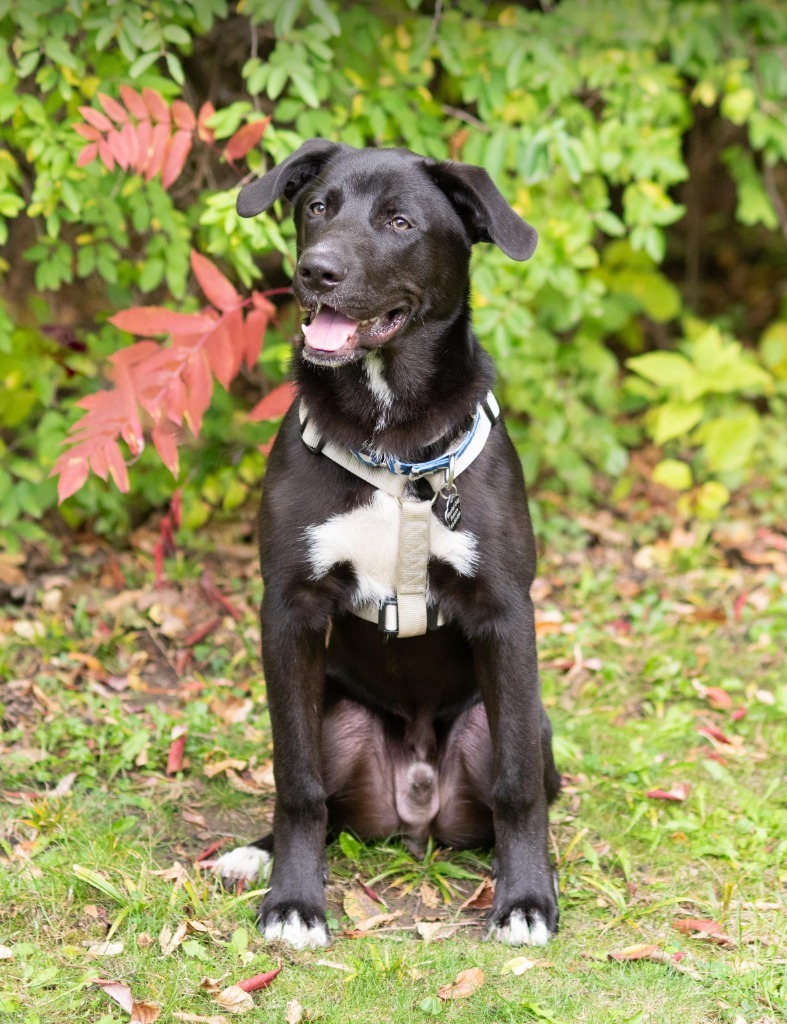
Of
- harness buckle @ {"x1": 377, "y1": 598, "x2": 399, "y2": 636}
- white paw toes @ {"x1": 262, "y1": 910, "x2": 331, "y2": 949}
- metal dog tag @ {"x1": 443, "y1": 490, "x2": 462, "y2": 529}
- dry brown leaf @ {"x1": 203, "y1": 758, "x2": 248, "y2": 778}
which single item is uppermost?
metal dog tag @ {"x1": 443, "y1": 490, "x2": 462, "y2": 529}

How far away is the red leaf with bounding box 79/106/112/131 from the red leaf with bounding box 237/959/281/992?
232 cm

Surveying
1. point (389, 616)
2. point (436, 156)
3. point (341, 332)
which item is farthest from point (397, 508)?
point (436, 156)

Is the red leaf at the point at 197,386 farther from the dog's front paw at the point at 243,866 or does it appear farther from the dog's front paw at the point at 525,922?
the dog's front paw at the point at 525,922

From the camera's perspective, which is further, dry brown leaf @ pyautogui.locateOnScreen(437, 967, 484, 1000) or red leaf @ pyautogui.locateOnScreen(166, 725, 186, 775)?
red leaf @ pyautogui.locateOnScreen(166, 725, 186, 775)

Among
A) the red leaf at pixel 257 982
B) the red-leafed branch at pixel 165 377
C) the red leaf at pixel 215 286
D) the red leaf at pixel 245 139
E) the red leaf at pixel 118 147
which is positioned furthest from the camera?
the red leaf at pixel 215 286

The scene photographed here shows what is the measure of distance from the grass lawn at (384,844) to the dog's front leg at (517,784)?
7 centimetres

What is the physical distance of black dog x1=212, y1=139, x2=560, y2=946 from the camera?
9.18ft

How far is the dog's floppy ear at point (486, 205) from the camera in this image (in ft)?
9.12

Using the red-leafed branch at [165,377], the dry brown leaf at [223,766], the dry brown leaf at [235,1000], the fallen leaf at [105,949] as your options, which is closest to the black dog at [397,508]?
the dry brown leaf at [235,1000]

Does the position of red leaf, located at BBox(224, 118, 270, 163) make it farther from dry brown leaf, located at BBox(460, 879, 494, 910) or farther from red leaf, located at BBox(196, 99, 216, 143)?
dry brown leaf, located at BBox(460, 879, 494, 910)

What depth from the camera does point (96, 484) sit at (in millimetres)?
4707

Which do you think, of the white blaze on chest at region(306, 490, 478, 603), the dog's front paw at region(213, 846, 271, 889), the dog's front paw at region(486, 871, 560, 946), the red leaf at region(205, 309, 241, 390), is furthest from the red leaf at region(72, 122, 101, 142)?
the dog's front paw at region(486, 871, 560, 946)

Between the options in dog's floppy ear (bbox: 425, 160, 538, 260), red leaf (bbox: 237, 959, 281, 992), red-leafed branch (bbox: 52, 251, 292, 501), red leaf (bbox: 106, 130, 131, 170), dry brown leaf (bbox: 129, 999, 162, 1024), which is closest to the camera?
dry brown leaf (bbox: 129, 999, 162, 1024)

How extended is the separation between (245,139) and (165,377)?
2.46ft
